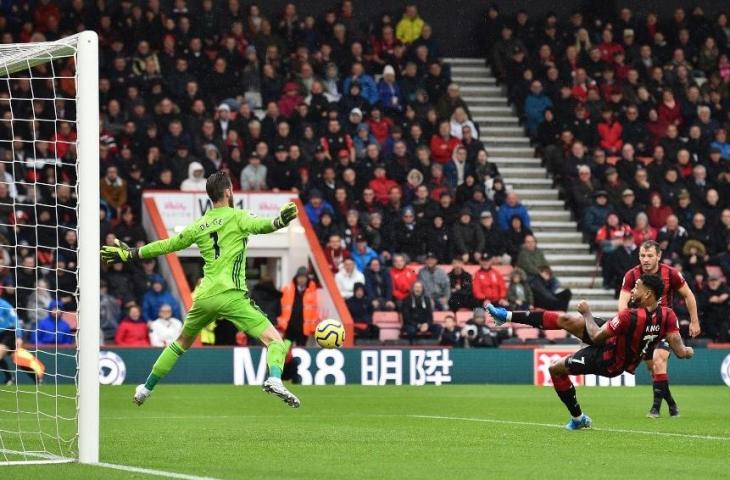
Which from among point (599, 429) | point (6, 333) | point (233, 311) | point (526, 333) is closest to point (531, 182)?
point (526, 333)

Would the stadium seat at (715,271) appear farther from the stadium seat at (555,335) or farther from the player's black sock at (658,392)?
the player's black sock at (658,392)

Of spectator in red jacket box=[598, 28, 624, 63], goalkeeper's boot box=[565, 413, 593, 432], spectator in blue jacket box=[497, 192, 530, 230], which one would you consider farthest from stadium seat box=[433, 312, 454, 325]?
goalkeeper's boot box=[565, 413, 593, 432]

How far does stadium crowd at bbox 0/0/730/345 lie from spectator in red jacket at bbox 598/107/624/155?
4 centimetres

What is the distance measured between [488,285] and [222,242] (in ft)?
45.6

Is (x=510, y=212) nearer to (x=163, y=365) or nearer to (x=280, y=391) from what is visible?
(x=163, y=365)

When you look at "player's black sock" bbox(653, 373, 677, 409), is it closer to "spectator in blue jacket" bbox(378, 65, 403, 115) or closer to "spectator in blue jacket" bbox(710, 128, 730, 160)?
"spectator in blue jacket" bbox(378, 65, 403, 115)

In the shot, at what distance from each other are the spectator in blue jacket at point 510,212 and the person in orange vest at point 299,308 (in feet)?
18.0

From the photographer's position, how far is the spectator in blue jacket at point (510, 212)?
89.3 feet

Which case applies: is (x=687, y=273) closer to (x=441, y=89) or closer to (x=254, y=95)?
(x=441, y=89)

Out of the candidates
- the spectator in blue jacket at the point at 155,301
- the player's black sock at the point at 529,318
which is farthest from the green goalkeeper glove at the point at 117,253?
the spectator in blue jacket at the point at 155,301

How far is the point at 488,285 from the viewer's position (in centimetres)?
2519

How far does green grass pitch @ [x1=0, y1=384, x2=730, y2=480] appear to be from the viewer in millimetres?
9102

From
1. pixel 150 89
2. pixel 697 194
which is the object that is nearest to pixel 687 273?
pixel 697 194

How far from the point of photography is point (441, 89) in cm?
2938
